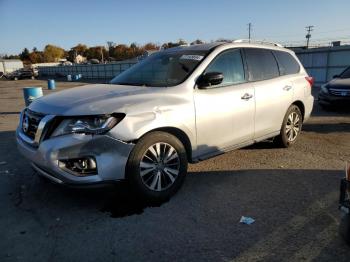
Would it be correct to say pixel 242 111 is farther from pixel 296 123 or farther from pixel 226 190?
pixel 296 123

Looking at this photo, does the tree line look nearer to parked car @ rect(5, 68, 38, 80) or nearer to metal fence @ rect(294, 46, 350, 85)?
parked car @ rect(5, 68, 38, 80)

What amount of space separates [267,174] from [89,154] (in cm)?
263

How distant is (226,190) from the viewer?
4.34 meters

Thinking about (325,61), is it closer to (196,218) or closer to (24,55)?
(196,218)

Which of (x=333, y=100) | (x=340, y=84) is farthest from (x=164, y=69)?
(x=340, y=84)

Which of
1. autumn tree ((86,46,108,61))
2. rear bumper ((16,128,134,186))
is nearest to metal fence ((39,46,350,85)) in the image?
rear bumper ((16,128,134,186))

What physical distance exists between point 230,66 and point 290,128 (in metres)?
1.97

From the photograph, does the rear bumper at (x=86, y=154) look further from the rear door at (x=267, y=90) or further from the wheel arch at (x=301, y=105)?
the wheel arch at (x=301, y=105)

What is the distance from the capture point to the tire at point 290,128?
232 inches

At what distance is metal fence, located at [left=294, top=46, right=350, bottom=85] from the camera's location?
19725mm

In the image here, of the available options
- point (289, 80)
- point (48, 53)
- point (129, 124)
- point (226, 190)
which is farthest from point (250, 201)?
point (48, 53)

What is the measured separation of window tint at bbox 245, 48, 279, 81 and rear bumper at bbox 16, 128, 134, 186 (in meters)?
2.48

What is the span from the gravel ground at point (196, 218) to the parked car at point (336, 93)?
5.34 metres

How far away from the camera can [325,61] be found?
68.1 feet
